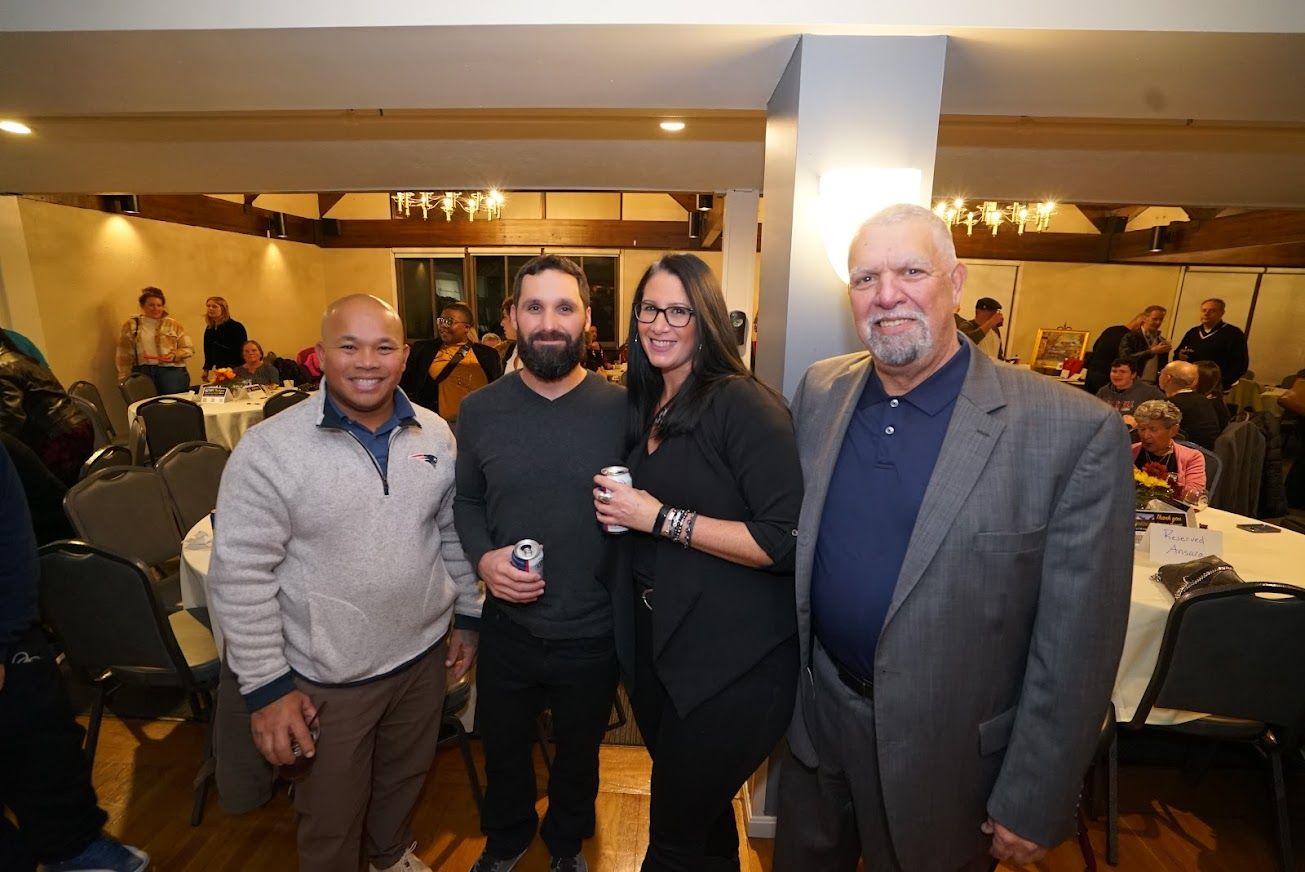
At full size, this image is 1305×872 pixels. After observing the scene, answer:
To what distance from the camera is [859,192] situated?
6.59 ft

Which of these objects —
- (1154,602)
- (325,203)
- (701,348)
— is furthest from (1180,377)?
(325,203)

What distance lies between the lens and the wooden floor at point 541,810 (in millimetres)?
2162

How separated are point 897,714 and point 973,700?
162 mm

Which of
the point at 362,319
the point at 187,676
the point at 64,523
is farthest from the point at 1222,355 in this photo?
the point at 64,523

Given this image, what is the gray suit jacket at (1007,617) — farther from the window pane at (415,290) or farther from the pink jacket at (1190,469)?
the window pane at (415,290)

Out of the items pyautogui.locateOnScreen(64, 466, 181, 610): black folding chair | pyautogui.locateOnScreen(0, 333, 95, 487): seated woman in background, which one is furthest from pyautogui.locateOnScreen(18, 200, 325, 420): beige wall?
pyautogui.locateOnScreen(64, 466, 181, 610): black folding chair

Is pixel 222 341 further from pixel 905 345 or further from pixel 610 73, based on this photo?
pixel 905 345

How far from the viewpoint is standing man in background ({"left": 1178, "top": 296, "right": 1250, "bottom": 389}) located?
288 inches

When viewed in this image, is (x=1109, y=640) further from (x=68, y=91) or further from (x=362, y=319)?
(x=68, y=91)

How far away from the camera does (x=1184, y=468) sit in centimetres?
331

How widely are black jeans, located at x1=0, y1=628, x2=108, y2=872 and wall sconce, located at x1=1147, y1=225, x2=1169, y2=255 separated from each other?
1319 centimetres

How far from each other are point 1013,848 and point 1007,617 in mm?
526

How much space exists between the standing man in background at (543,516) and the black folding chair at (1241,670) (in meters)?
1.97

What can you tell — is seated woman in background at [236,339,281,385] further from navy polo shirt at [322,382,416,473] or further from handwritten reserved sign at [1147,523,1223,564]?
handwritten reserved sign at [1147,523,1223,564]
